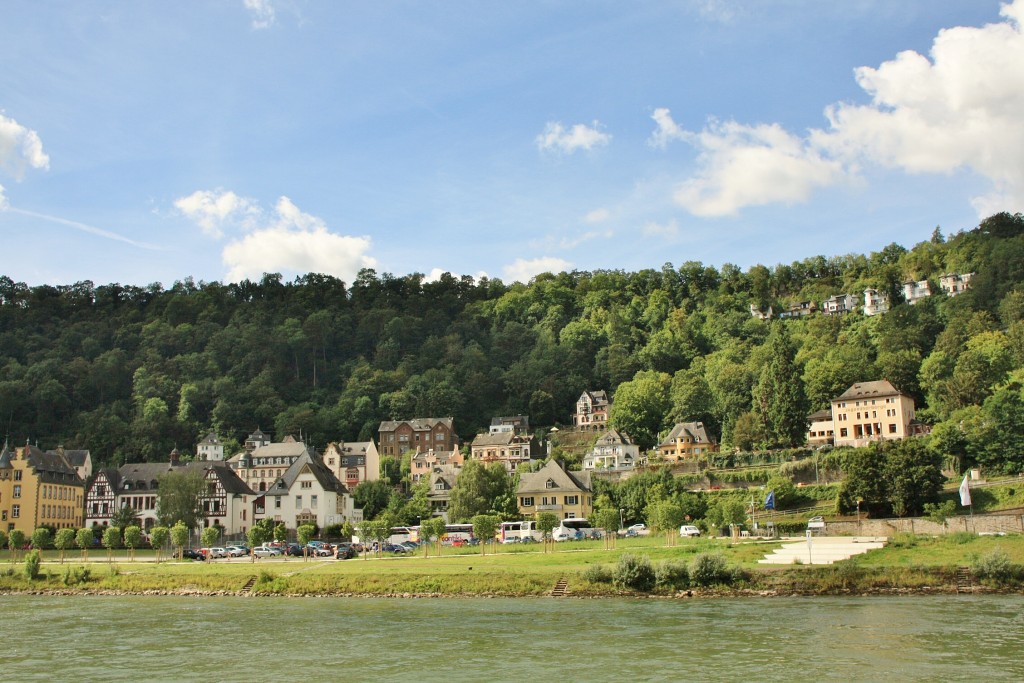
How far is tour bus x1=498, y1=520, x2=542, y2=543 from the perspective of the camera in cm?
6838

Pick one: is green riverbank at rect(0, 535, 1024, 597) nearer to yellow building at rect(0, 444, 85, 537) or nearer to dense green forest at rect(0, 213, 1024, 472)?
yellow building at rect(0, 444, 85, 537)

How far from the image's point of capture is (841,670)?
26.1m

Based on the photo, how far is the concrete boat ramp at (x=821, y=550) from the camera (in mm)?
46969

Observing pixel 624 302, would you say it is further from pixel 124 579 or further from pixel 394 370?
pixel 124 579

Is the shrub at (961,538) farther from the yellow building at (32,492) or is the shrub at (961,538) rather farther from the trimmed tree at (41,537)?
the yellow building at (32,492)

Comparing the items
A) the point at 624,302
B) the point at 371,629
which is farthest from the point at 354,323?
the point at 371,629

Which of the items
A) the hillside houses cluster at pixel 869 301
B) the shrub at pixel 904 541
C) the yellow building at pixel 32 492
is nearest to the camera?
the shrub at pixel 904 541

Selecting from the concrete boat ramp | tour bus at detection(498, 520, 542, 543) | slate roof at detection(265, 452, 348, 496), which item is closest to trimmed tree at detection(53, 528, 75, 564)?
slate roof at detection(265, 452, 348, 496)

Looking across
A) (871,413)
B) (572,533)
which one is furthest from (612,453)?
(572,533)

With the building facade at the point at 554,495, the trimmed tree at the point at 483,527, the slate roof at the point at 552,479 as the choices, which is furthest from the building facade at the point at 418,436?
the trimmed tree at the point at 483,527

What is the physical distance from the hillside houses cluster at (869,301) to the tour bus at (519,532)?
8114 centimetres

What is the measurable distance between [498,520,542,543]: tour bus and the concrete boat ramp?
22.0 meters

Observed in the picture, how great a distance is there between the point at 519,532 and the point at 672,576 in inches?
1106

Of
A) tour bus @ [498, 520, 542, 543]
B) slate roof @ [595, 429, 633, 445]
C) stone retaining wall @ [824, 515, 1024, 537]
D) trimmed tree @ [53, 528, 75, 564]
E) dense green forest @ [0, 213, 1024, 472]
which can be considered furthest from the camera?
slate roof @ [595, 429, 633, 445]
